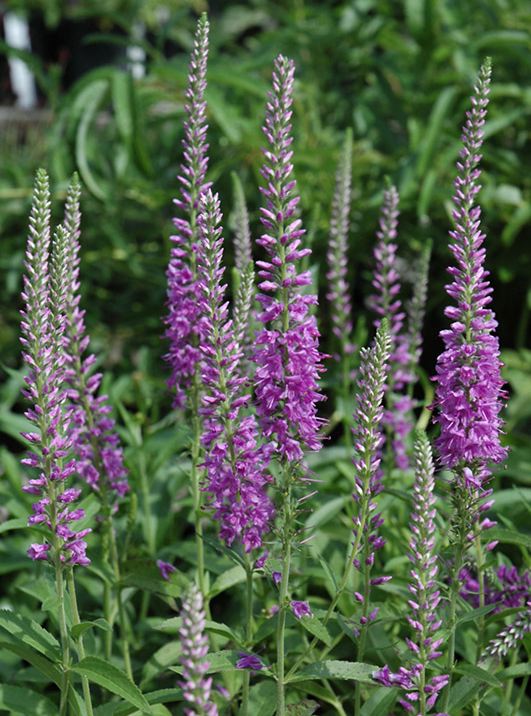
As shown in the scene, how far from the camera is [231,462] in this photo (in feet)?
8.43

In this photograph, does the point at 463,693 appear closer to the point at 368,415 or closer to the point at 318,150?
the point at 368,415

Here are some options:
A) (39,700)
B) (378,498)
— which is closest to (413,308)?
(378,498)

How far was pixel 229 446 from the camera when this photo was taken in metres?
2.57

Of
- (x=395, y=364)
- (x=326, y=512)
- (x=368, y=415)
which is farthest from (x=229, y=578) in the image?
(x=395, y=364)

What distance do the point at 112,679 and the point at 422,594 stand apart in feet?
2.94

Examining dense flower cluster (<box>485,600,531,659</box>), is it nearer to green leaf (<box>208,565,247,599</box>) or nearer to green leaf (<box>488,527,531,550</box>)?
green leaf (<box>488,527,531,550</box>)

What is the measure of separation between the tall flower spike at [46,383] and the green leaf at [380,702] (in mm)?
1035

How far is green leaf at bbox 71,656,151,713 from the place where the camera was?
2424mm

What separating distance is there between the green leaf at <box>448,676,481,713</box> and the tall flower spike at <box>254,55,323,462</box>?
3.06ft

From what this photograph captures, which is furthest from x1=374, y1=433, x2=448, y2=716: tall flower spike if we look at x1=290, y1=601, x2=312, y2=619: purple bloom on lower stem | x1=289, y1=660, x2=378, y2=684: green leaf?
x1=290, y1=601, x2=312, y2=619: purple bloom on lower stem

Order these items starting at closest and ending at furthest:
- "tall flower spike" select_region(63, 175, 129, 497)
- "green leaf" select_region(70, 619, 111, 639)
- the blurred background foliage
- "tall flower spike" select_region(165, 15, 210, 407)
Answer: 1. "green leaf" select_region(70, 619, 111, 639)
2. "tall flower spike" select_region(165, 15, 210, 407)
3. "tall flower spike" select_region(63, 175, 129, 497)
4. the blurred background foliage

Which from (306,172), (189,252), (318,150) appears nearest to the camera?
(189,252)

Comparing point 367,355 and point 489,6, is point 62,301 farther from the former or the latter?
point 489,6

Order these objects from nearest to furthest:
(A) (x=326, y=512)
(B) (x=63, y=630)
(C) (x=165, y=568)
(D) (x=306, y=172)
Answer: (B) (x=63, y=630) < (C) (x=165, y=568) < (A) (x=326, y=512) < (D) (x=306, y=172)
